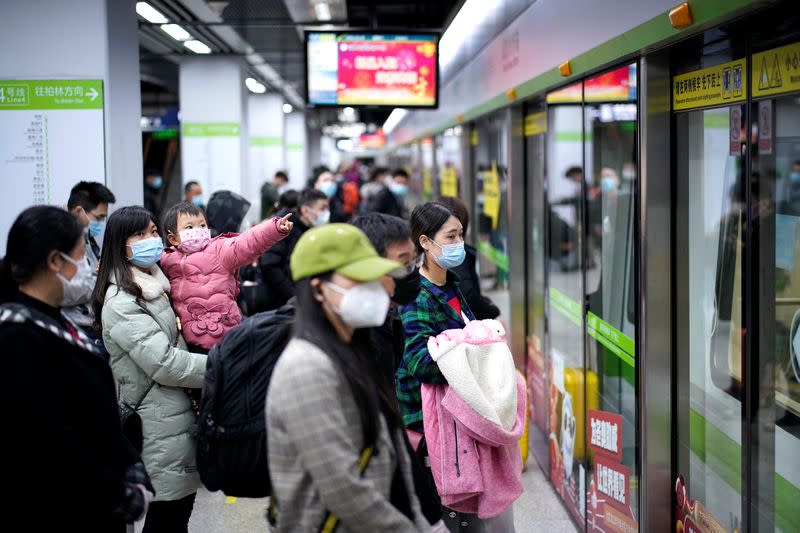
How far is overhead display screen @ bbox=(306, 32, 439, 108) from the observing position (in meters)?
7.81

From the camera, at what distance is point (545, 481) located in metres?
5.73

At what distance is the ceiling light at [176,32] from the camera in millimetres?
9086

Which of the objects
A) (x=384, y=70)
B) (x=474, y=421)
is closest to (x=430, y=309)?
(x=474, y=421)

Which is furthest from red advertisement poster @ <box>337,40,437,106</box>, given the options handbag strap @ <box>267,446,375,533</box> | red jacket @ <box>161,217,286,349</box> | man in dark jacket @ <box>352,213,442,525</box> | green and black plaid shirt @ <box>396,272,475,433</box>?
handbag strap @ <box>267,446,375,533</box>

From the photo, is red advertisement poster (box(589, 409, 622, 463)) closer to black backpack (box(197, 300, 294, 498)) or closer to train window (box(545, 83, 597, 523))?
train window (box(545, 83, 597, 523))

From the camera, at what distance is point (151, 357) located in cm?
332

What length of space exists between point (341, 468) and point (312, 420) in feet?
0.40

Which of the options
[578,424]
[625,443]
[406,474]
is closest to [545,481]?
[578,424]

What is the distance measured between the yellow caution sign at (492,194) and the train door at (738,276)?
4.39 metres

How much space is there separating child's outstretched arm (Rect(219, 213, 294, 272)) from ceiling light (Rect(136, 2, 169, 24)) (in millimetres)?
4531

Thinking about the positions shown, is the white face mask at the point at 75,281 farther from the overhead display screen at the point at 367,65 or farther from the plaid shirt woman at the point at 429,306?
the overhead display screen at the point at 367,65

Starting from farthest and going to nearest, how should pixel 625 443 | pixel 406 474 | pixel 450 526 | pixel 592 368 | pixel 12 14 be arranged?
pixel 12 14 < pixel 592 368 < pixel 625 443 < pixel 450 526 < pixel 406 474

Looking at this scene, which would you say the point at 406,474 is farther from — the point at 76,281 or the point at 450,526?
the point at 450,526

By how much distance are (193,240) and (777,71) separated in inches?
92.1
